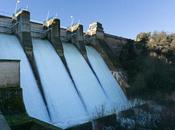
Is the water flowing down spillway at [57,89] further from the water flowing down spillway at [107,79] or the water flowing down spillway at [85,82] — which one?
the water flowing down spillway at [107,79]

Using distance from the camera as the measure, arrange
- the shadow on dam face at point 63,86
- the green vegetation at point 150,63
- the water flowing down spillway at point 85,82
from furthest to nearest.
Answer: the green vegetation at point 150,63, the water flowing down spillway at point 85,82, the shadow on dam face at point 63,86

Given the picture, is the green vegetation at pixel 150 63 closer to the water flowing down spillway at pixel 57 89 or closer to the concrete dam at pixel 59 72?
the concrete dam at pixel 59 72

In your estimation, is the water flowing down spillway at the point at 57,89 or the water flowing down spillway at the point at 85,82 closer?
the water flowing down spillway at the point at 57,89

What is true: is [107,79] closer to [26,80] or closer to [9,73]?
[26,80]

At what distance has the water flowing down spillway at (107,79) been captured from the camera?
24594 mm

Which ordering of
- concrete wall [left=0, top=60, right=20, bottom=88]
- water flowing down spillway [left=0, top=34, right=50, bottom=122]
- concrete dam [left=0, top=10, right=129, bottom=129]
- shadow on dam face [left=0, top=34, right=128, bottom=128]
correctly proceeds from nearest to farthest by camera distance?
concrete wall [left=0, top=60, right=20, bottom=88] < water flowing down spillway [left=0, top=34, right=50, bottom=122] < shadow on dam face [left=0, top=34, right=128, bottom=128] < concrete dam [left=0, top=10, right=129, bottom=129]

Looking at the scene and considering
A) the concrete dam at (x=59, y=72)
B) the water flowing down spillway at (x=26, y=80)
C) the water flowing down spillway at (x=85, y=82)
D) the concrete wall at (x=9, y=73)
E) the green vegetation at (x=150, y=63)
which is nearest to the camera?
the concrete wall at (x=9, y=73)

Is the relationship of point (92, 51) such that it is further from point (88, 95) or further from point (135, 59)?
point (88, 95)

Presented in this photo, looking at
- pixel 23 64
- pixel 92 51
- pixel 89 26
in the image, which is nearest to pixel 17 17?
pixel 23 64

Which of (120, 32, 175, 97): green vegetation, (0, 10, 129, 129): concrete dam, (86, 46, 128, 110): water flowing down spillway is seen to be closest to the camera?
(0, 10, 129, 129): concrete dam

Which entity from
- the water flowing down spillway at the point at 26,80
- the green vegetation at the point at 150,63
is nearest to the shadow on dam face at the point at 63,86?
the water flowing down spillway at the point at 26,80

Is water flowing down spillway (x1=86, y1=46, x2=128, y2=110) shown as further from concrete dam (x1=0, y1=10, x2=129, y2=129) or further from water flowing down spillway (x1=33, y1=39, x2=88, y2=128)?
water flowing down spillway (x1=33, y1=39, x2=88, y2=128)

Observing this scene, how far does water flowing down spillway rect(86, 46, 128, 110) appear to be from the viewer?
2459cm

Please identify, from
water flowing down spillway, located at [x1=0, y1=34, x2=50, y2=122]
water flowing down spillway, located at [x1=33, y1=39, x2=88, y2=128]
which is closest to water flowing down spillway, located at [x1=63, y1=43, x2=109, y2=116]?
water flowing down spillway, located at [x1=33, y1=39, x2=88, y2=128]
